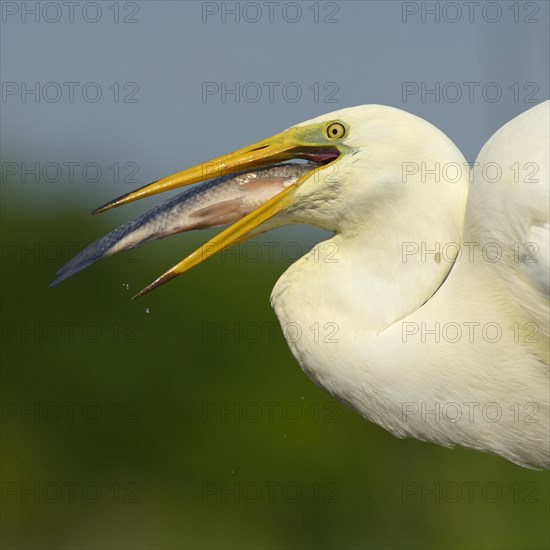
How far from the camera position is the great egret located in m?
4.33

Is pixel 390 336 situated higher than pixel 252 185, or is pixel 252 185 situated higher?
pixel 252 185

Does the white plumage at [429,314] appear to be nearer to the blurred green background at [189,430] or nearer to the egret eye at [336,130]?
the egret eye at [336,130]

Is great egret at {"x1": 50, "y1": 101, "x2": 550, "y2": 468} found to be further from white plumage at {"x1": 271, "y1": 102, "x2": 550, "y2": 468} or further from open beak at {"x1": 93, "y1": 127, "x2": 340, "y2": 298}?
open beak at {"x1": 93, "y1": 127, "x2": 340, "y2": 298}

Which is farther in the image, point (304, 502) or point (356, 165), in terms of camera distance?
point (304, 502)

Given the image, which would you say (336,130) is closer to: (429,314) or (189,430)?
(429,314)

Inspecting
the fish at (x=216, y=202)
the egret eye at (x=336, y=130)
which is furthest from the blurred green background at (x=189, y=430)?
the egret eye at (x=336, y=130)

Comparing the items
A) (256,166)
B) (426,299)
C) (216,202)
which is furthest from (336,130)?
(426,299)

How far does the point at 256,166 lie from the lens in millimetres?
4676

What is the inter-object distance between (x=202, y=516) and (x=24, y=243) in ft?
16.1

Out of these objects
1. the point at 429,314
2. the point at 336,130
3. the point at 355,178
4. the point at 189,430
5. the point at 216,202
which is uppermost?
the point at 336,130

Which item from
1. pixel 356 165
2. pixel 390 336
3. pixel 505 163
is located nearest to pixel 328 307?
pixel 390 336

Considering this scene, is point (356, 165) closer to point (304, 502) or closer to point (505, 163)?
point (505, 163)

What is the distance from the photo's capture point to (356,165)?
14.7 ft

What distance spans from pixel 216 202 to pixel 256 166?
210 mm
